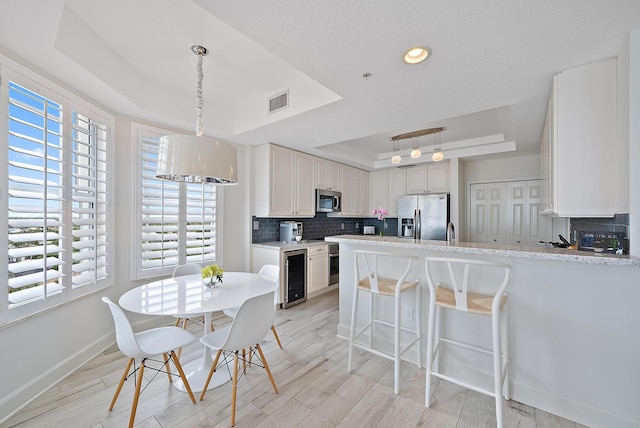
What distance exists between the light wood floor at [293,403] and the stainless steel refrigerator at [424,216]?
294cm

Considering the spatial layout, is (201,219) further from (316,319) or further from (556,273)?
(556,273)

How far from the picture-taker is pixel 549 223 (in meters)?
4.20

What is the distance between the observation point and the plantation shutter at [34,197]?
1.73 metres

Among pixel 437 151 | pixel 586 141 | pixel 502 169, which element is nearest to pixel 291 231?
pixel 437 151

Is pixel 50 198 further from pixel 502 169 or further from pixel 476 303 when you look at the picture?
pixel 502 169

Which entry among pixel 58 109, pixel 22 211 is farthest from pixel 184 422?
pixel 58 109

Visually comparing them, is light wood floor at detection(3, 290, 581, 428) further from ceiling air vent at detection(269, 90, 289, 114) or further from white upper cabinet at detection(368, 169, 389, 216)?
white upper cabinet at detection(368, 169, 389, 216)

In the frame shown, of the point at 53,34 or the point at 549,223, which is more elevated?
the point at 53,34

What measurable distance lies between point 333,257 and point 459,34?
3528mm

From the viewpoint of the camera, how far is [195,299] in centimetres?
189

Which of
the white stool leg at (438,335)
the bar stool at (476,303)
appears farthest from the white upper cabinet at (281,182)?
the white stool leg at (438,335)

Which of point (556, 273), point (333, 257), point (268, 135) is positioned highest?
point (268, 135)

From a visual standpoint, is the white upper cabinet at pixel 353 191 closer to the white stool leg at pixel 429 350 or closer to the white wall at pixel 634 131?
the white stool leg at pixel 429 350

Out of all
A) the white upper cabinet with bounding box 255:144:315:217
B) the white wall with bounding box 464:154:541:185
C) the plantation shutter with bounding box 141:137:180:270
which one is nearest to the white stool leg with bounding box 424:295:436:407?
the white upper cabinet with bounding box 255:144:315:217
